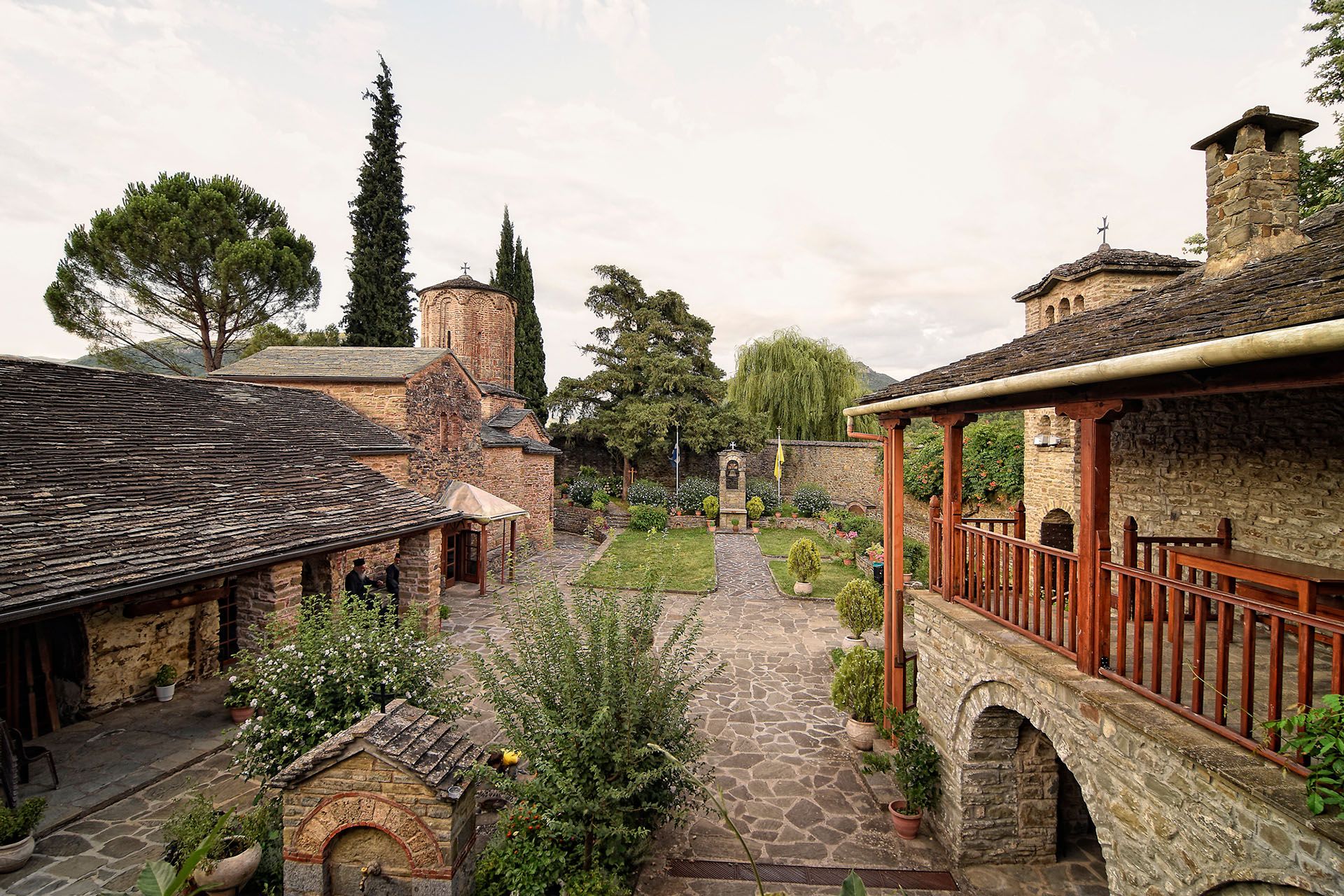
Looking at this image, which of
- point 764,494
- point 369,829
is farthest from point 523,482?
point 369,829

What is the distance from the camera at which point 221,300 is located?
23031mm

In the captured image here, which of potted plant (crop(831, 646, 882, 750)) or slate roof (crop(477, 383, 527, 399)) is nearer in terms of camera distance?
potted plant (crop(831, 646, 882, 750))

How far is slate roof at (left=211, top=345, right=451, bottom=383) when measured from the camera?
14172 millimetres

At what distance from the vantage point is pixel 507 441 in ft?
61.9

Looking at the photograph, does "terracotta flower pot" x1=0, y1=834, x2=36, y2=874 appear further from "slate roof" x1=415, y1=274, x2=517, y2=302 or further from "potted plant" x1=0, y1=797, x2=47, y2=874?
"slate roof" x1=415, y1=274, x2=517, y2=302

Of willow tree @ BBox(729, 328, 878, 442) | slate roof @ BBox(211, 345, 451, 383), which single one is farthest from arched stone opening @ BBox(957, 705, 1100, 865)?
willow tree @ BBox(729, 328, 878, 442)

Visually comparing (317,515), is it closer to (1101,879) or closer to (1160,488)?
(1101,879)

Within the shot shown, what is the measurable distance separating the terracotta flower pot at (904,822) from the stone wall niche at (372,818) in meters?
3.97

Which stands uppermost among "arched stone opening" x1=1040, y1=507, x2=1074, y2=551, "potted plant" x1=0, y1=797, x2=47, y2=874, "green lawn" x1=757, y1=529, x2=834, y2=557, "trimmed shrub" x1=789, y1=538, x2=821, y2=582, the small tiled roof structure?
"arched stone opening" x1=1040, y1=507, x2=1074, y2=551

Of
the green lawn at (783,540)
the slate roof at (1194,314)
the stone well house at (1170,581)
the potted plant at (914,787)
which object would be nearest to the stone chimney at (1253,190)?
the stone well house at (1170,581)

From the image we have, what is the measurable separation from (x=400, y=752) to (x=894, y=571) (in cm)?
518

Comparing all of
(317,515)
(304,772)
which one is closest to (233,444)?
(317,515)

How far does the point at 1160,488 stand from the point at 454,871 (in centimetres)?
774

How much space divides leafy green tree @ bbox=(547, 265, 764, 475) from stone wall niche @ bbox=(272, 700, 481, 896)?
21.3 m
